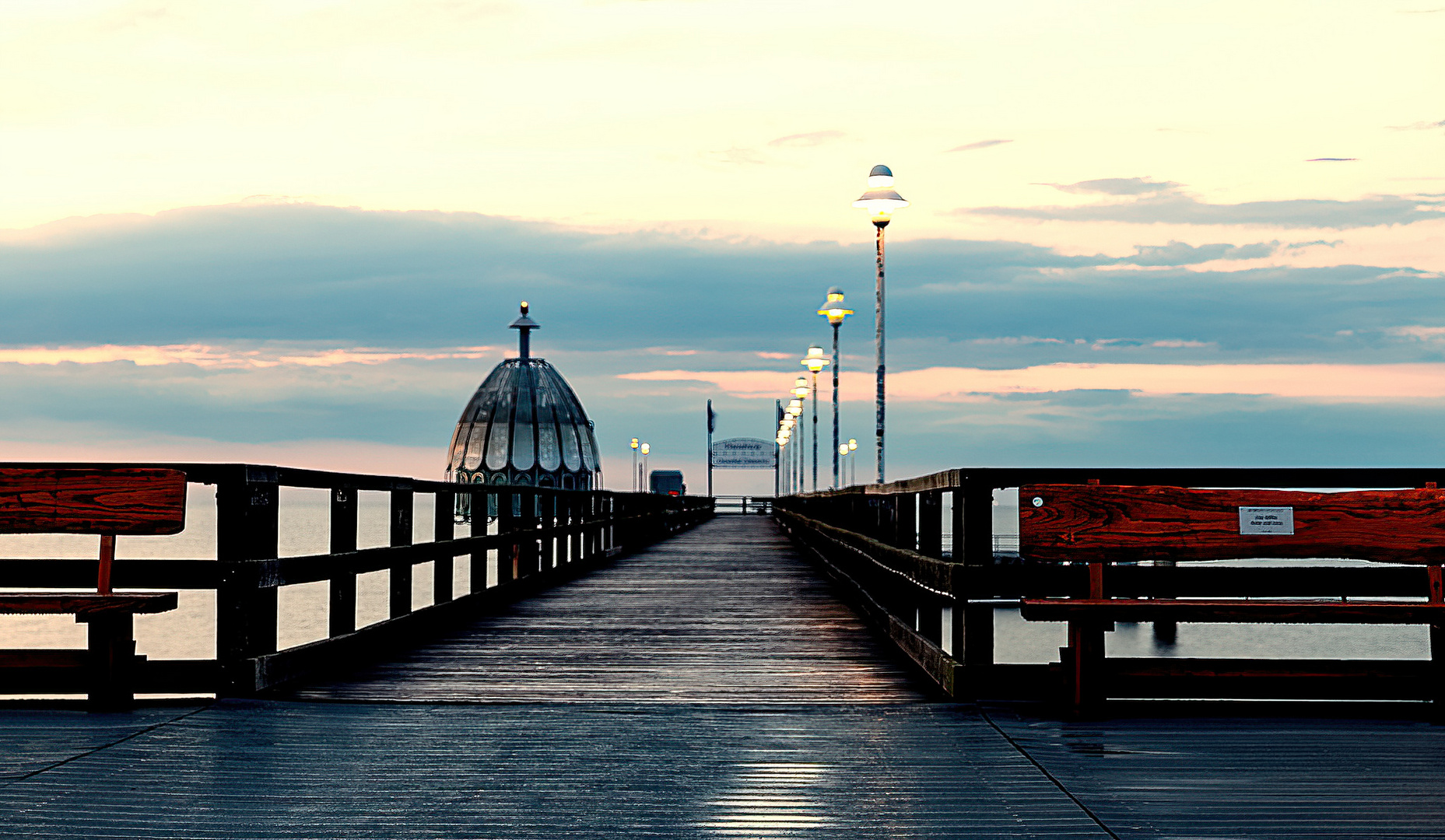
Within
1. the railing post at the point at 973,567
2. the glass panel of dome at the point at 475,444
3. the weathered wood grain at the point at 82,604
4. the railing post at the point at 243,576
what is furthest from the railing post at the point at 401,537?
the glass panel of dome at the point at 475,444

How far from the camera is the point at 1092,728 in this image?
19.7ft

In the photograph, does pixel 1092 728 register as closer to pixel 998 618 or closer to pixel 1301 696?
pixel 1301 696

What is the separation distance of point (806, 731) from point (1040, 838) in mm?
1996

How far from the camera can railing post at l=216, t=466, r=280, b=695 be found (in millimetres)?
6629

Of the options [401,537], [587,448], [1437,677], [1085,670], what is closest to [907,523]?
[1085,670]

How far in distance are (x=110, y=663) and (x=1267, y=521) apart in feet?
18.1

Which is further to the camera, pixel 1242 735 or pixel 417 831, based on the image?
→ pixel 1242 735

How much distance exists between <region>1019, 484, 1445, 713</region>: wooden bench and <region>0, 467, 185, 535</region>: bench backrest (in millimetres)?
4108

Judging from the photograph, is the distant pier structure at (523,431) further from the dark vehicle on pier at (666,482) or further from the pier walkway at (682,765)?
the pier walkway at (682,765)

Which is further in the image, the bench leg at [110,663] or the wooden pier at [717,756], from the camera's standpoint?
the bench leg at [110,663]

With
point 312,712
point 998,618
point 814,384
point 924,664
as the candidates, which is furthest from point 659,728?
point 998,618

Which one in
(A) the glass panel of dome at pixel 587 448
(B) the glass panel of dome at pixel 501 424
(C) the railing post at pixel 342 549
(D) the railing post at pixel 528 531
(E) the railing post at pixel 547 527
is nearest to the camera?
(C) the railing post at pixel 342 549

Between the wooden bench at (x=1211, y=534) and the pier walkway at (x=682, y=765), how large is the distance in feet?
1.54

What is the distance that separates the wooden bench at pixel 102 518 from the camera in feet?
20.6
